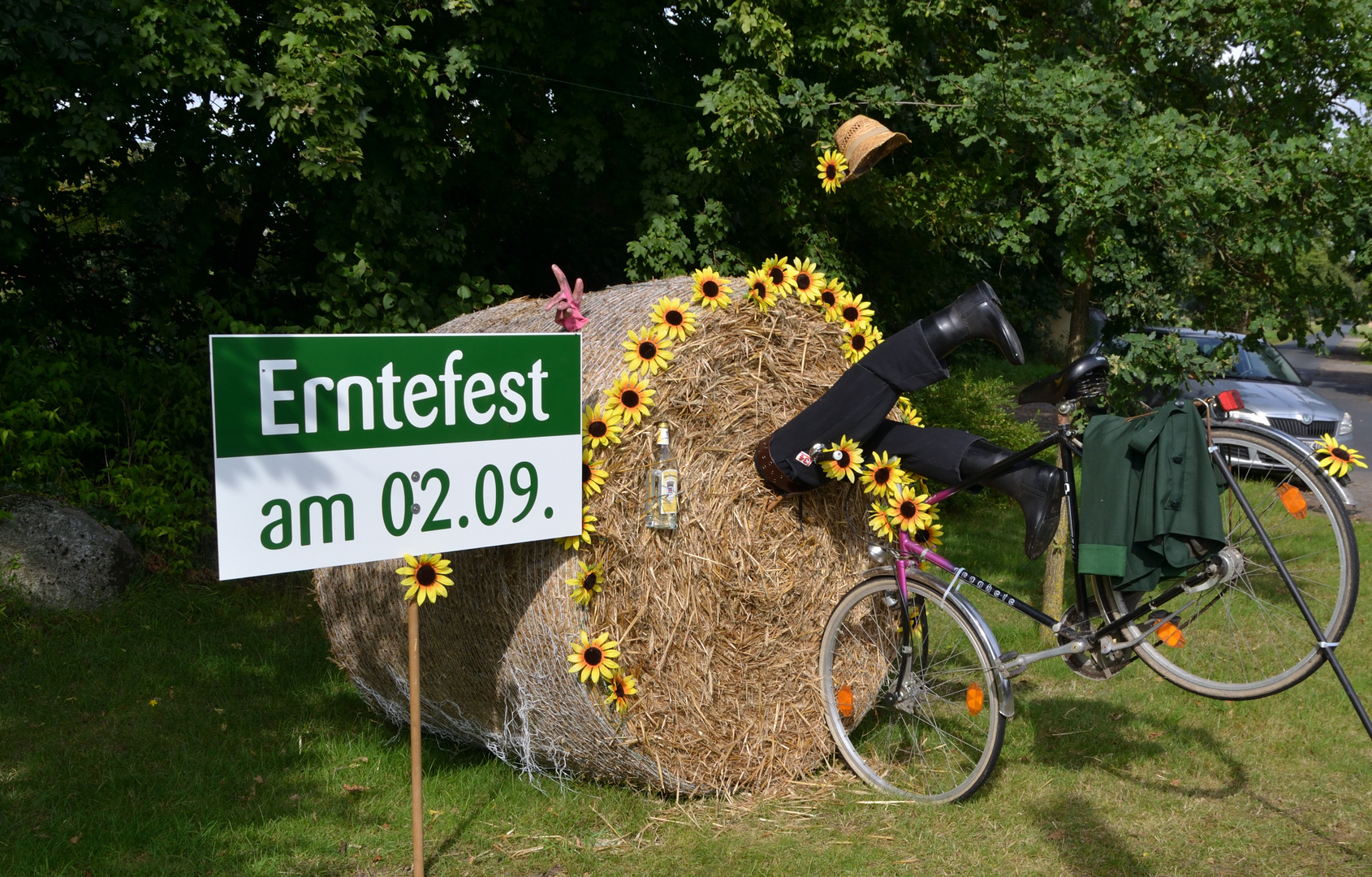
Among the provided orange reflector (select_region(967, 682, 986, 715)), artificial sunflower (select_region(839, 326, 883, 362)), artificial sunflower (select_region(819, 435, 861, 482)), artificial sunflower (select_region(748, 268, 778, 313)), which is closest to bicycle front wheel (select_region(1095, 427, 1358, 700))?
orange reflector (select_region(967, 682, 986, 715))

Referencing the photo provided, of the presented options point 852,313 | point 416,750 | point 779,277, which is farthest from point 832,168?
point 416,750

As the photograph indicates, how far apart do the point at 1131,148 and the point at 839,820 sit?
345 cm

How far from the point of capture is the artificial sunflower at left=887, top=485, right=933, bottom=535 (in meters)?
4.20

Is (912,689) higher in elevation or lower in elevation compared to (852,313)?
lower

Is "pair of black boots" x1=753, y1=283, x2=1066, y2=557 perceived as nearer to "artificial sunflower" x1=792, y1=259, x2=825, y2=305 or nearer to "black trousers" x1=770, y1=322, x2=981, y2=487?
"black trousers" x1=770, y1=322, x2=981, y2=487

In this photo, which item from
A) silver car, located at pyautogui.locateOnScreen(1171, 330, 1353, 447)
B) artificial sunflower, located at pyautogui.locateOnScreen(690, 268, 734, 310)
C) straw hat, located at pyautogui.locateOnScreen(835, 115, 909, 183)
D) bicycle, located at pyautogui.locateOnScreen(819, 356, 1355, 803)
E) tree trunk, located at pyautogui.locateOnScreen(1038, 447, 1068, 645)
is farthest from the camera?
silver car, located at pyautogui.locateOnScreen(1171, 330, 1353, 447)

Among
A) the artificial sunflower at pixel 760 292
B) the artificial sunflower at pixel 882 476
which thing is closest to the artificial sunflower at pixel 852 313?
the artificial sunflower at pixel 760 292

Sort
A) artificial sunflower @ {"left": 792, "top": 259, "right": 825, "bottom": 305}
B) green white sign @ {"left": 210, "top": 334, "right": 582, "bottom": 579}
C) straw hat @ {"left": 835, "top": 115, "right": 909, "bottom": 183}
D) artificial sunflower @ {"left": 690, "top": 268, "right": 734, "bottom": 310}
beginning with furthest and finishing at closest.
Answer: straw hat @ {"left": 835, "top": 115, "right": 909, "bottom": 183}, artificial sunflower @ {"left": 792, "top": 259, "right": 825, "bottom": 305}, artificial sunflower @ {"left": 690, "top": 268, "right": 734, "bottom": 310}, green white sign @ {"left": 210, "top": 334, "right": 582, "bottom": 579}

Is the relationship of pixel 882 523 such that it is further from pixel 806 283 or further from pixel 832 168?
pixel 832 168

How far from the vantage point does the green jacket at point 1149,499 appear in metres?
3.55

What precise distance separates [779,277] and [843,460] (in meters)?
0.86

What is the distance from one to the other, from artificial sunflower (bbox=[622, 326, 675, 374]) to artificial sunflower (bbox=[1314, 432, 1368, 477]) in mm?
2313

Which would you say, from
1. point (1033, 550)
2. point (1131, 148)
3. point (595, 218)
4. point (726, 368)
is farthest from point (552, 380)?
point (595, 218)

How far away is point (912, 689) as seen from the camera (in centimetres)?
438
